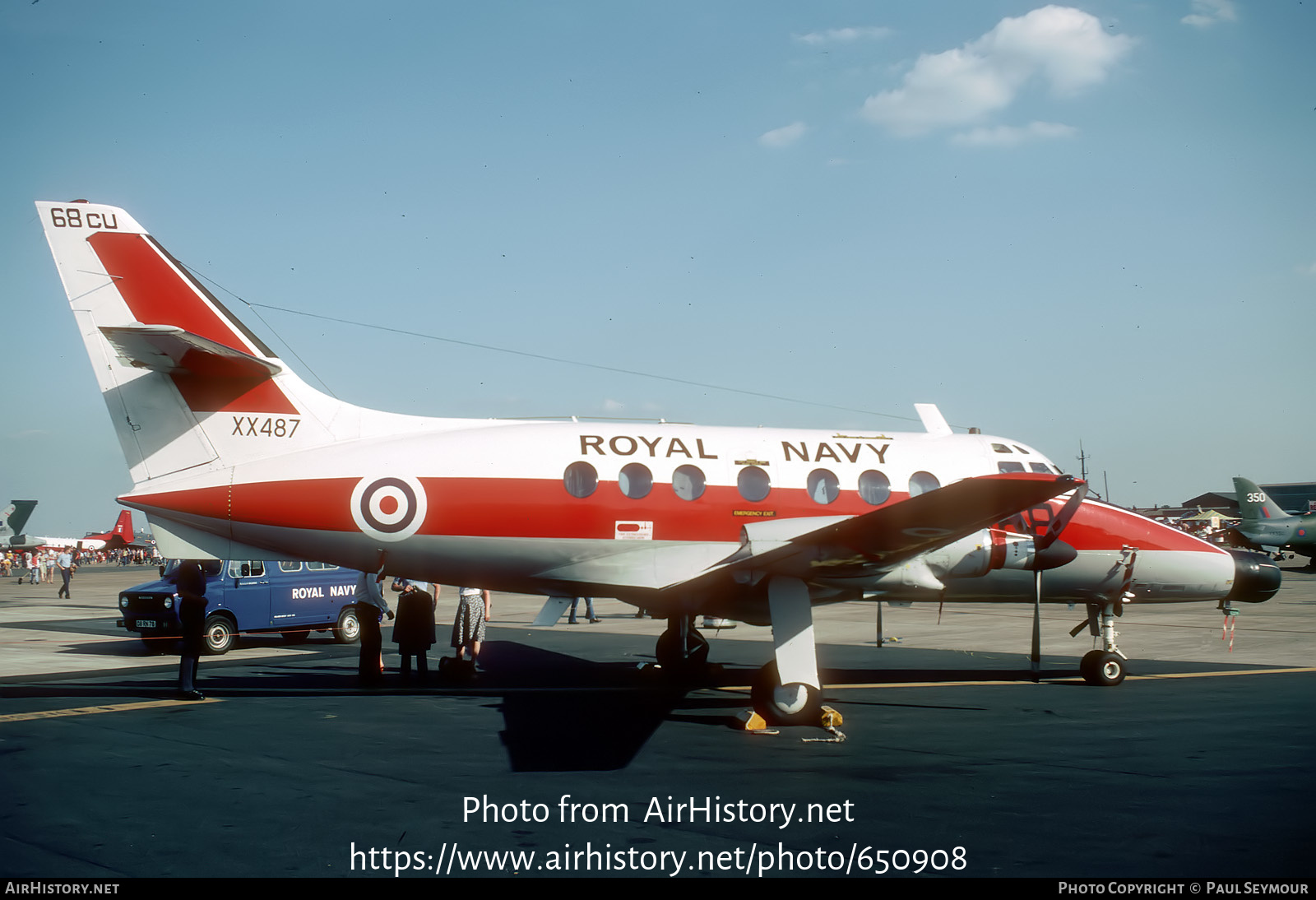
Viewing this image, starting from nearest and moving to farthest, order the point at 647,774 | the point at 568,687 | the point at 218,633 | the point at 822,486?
the point at 647,774 < the point at 822,486 < the point at 568,687 < the point at 218,633

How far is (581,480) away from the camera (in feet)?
44.8

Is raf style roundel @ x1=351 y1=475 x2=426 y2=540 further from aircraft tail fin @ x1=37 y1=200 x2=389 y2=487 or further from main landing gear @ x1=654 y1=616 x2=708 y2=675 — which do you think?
main landing gear @ x1=654 y1=616 x2=708 y2=675

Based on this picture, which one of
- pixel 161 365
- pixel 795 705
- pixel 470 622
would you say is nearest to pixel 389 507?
pixel 161 365

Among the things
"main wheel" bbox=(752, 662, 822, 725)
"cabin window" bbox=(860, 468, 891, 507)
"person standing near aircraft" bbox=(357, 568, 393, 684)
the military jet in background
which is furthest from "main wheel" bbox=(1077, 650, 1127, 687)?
the military jet in background

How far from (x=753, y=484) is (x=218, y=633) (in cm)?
1399

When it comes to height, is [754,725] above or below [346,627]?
above

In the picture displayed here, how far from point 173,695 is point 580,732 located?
728cm

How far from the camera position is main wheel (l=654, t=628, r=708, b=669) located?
54.1 feet

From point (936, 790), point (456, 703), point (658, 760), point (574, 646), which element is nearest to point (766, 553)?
point (658, 760)

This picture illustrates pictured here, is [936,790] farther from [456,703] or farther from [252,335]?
[252,335]

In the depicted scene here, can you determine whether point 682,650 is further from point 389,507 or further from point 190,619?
point 190,619

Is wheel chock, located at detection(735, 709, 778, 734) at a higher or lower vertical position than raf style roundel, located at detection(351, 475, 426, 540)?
lower

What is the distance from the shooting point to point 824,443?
598 inches

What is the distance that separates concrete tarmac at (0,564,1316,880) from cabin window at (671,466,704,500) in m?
3.22
